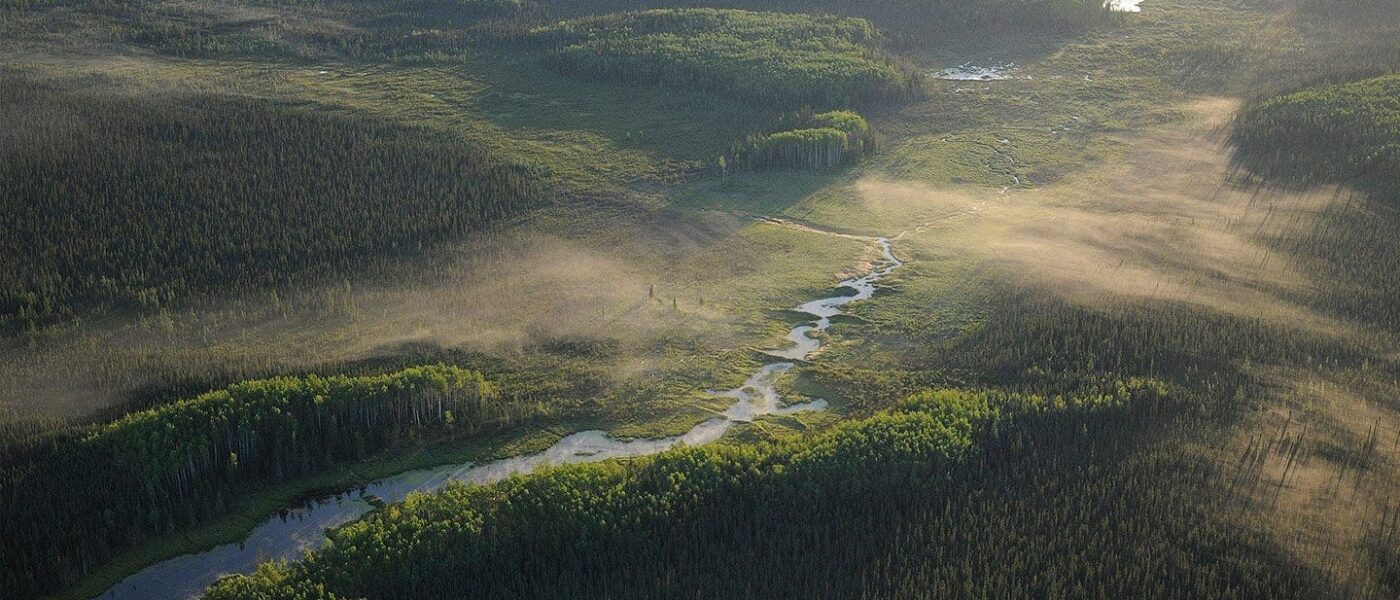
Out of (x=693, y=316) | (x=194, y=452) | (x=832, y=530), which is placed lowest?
(x=832, y=530)

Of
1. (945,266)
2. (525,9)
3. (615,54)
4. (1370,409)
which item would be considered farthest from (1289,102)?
(525,9)

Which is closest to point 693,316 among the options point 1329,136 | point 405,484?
point 405,484

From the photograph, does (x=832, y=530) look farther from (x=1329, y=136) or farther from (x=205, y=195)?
(x=1329, y=136)

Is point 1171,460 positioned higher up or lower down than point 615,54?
lower down

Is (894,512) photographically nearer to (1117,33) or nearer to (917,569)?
(917,569)

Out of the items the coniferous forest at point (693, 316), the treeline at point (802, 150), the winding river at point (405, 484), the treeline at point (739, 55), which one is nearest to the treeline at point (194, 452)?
the coniferous forest at point (693, 316)

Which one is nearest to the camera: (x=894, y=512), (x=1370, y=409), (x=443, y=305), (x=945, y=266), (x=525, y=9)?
(x=894, y=512)
